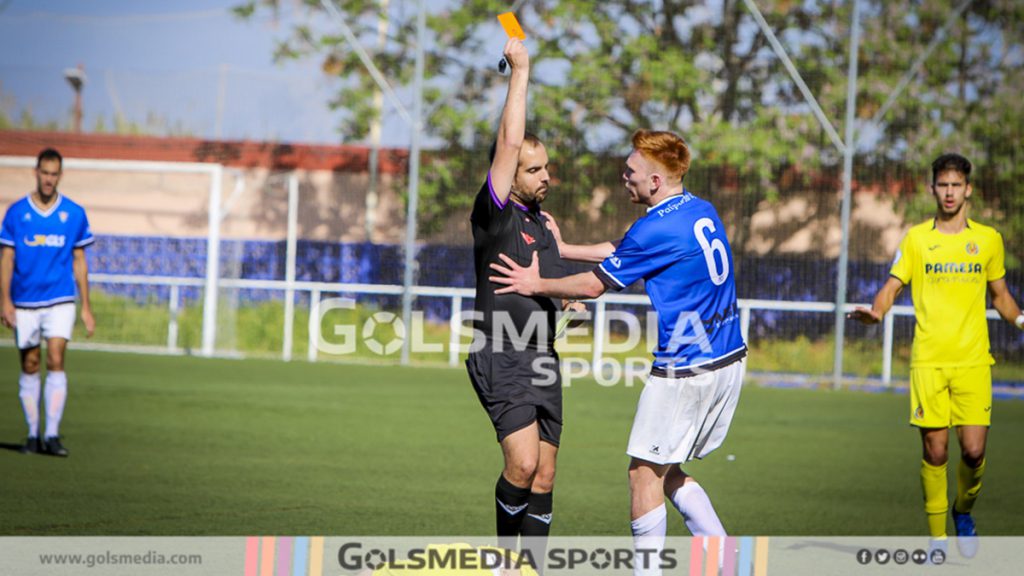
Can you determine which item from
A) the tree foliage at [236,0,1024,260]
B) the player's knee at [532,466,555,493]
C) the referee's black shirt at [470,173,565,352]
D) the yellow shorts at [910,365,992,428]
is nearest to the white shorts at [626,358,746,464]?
the player's knee at [532,466,555,493]

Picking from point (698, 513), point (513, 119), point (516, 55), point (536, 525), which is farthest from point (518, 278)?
point (698, 513)

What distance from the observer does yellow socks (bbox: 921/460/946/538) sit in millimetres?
7289

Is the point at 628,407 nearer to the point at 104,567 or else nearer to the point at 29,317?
the point at 29,317

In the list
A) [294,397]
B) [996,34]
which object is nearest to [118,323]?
[294,397]

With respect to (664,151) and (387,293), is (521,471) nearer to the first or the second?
(664,151)

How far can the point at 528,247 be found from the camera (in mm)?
6160

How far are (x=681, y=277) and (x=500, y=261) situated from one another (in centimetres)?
86

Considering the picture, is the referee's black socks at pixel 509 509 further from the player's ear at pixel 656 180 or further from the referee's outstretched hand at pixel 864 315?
the referee's outstretched hand at pixel 864 315

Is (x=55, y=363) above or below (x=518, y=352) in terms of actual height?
below

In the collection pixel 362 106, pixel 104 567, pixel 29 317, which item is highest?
pixel 362 106

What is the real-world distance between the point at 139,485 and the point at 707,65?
13299 millimetres

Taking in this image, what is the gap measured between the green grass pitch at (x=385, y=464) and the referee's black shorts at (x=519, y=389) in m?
1.59

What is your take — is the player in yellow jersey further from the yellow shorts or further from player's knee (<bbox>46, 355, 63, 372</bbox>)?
player's knee (<bbox>46, 355, 63, 372</bbox>)

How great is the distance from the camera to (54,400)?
10359 millimetres
